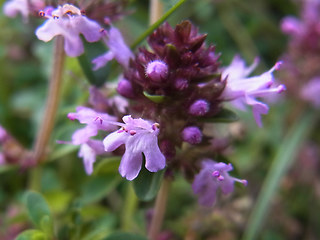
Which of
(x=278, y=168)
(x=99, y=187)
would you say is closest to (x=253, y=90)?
(x=99, y=187)

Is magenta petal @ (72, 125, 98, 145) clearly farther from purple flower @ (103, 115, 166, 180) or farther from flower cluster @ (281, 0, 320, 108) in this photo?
flower cluster @ (281, 0, 320, 108)

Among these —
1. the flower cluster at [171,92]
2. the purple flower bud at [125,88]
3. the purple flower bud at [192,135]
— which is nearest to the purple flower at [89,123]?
the flower cluster at [171,92]

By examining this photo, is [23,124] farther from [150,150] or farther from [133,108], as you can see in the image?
[150,150]

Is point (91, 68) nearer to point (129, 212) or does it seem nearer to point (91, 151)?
point (91, 151)

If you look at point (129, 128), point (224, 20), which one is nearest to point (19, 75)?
point (224, 20)

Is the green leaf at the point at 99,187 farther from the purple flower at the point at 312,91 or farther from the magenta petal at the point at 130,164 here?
the purple flower at the point at 312,91

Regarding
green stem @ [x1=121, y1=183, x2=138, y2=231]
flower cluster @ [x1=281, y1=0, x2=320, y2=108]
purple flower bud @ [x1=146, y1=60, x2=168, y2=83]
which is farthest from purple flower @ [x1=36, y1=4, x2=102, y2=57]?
flower cluster @ [x1=281, y1=0, x2=320, y2=108]
